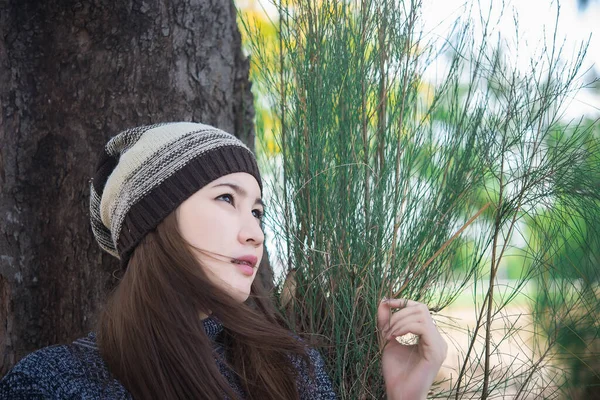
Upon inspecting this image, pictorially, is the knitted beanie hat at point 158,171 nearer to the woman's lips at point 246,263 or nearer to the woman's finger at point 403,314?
the woman's lips at point 246,263

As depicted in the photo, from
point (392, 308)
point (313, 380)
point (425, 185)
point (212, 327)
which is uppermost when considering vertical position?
point (425, 185)

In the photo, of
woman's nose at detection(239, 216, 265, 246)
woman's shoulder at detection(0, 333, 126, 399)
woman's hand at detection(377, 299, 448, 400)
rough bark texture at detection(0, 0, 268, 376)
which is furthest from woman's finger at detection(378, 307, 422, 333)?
rough bark texture at detection(0, 0, 268, 376)

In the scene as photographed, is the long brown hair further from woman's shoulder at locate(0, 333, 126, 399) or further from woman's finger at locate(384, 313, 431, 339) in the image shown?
woman's finger at locate(384, 313, 431, 339)

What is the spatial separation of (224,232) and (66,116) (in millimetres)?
785

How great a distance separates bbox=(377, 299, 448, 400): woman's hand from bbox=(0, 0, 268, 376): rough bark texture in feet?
2.80

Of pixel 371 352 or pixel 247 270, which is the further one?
pixel 371 352

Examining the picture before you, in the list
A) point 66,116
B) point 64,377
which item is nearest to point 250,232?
point 64,377

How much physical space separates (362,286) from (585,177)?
65 cm

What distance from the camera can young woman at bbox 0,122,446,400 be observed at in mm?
1768

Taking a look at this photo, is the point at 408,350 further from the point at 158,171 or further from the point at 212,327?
the point at 158,171

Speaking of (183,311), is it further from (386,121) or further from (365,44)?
(365,44)

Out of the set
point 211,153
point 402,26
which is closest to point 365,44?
point 402,26

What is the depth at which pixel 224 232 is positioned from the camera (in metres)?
1.82

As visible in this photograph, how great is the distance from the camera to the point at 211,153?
189cm
